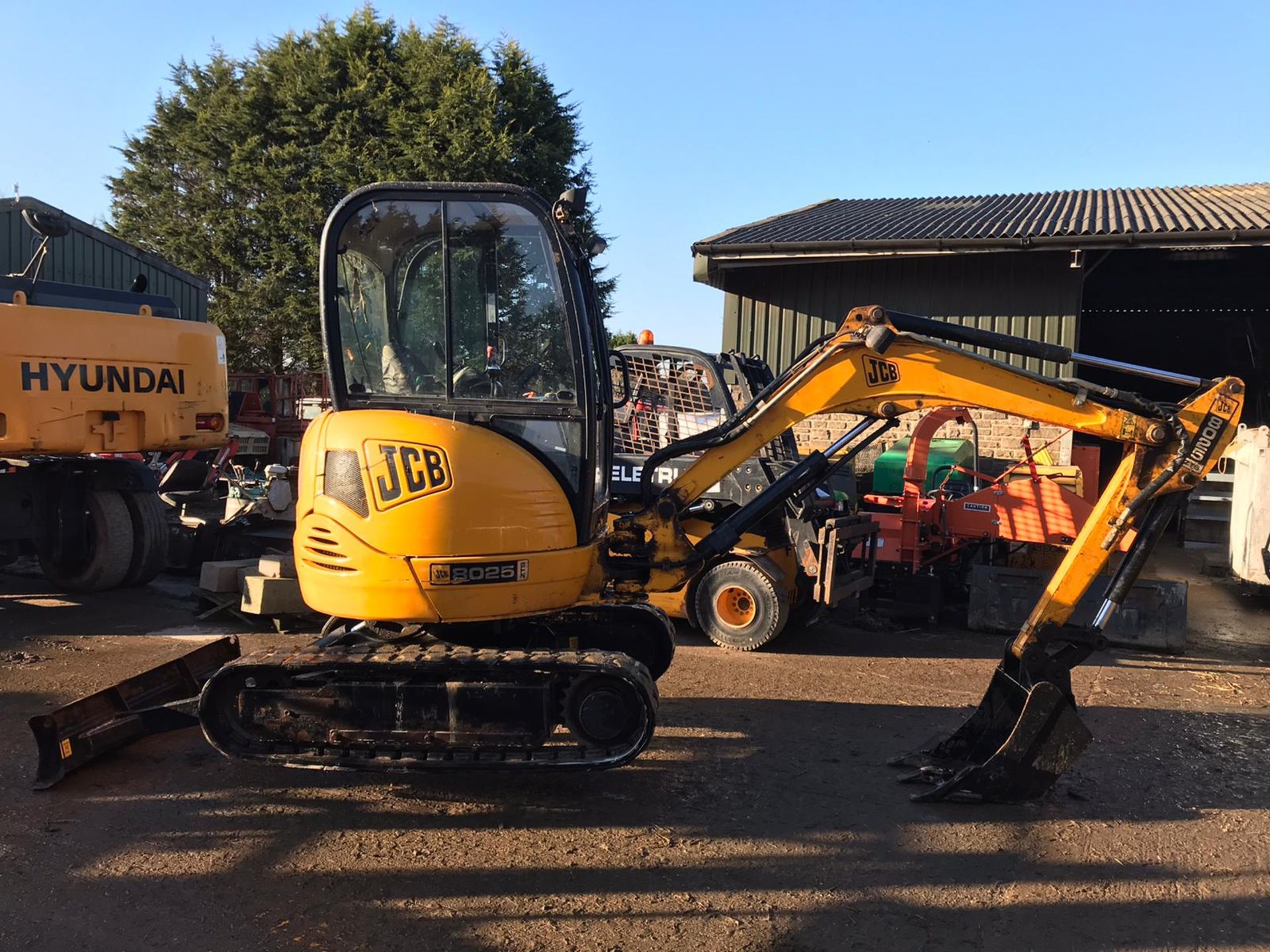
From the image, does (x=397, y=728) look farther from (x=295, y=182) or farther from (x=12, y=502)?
(x=295, y=182)

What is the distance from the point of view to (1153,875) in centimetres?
380

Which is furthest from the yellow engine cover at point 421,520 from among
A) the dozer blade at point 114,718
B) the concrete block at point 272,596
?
the concrete block at point 272,596

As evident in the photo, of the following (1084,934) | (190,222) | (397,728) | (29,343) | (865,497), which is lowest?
(1084,934)

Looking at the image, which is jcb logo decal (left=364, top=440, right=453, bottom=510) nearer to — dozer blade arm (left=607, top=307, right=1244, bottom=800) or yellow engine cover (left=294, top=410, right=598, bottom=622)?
yellow engine cover (left=294, top=410, right=598, bottom=622)

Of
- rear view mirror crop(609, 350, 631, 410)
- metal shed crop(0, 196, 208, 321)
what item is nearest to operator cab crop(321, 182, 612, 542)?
rear view mirror crop(609, 350, 631, 410)

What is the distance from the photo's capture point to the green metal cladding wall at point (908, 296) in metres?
12.0

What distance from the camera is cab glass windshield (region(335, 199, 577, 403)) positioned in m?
4.21

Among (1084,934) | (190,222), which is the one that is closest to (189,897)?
(1084,934)

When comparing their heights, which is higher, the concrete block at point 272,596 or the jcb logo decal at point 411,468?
the jcb logo decal at point 411,468

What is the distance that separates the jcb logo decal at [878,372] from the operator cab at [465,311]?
4.43ft

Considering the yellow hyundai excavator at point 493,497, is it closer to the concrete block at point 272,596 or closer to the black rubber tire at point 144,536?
the concrete block at point 272,596

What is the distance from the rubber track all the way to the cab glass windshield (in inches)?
45.6

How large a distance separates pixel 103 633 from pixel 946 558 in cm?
712

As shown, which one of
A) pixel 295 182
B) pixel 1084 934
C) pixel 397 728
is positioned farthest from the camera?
pixel 295 182
